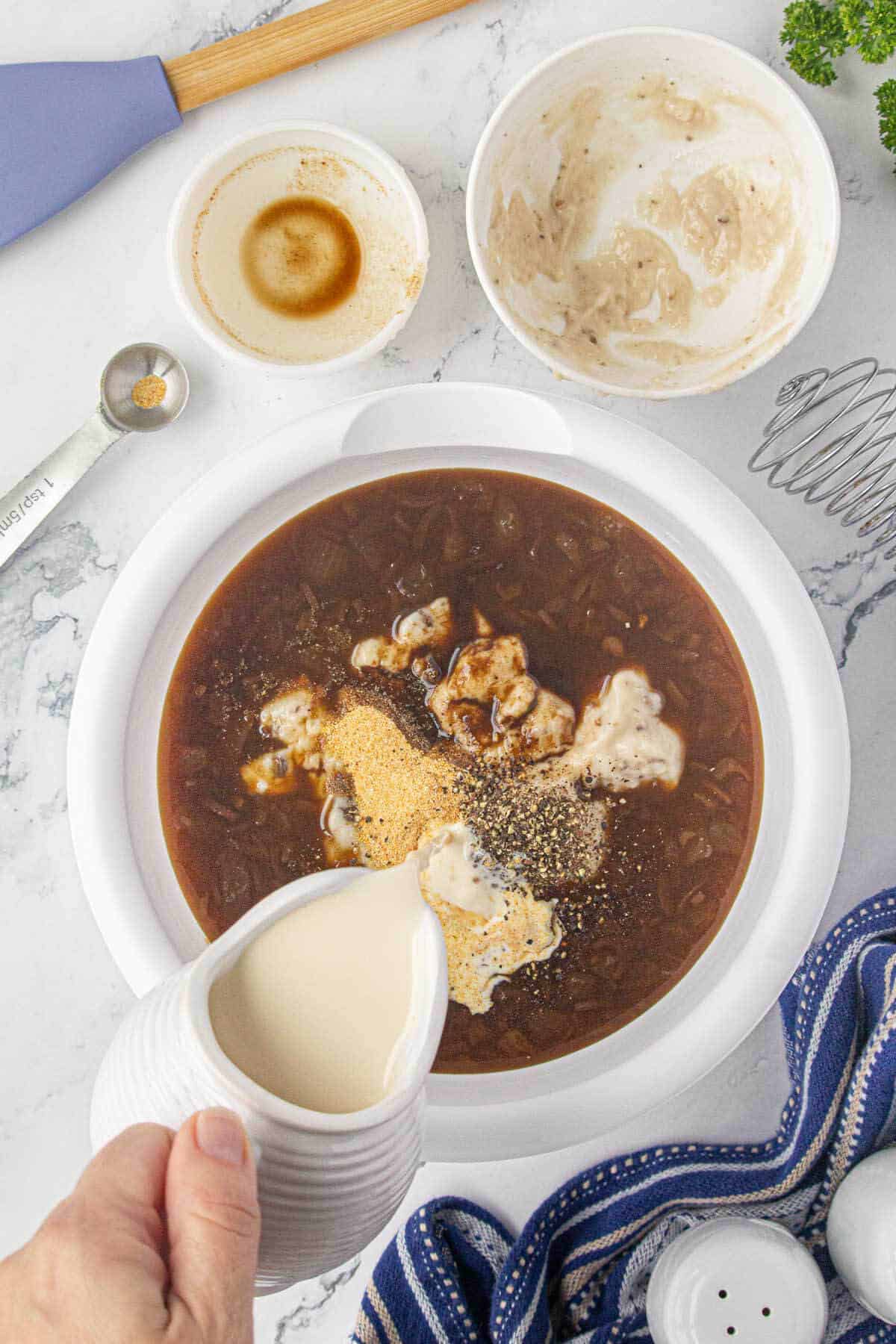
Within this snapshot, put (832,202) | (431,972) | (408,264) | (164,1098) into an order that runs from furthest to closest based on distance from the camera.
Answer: (408,264) < (832,202) < (431,972) < (164,1098)

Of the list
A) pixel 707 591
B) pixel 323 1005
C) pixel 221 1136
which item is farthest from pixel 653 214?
pixel 221 1136

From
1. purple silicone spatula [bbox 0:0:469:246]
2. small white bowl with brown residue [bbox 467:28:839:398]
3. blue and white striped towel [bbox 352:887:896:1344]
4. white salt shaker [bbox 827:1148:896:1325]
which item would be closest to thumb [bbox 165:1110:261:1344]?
blue and white striped towel [bbox 352:887:896:1344]

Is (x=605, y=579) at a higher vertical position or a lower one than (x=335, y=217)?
lower

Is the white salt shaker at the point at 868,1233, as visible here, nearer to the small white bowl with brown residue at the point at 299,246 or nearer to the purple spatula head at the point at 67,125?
the small white bowl with brown residue at the point at 299,246

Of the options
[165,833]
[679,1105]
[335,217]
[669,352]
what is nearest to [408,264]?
[335,217]

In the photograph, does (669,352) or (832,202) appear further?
(669,352)

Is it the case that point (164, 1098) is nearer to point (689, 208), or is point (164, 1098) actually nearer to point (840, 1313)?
point (840, 1313)

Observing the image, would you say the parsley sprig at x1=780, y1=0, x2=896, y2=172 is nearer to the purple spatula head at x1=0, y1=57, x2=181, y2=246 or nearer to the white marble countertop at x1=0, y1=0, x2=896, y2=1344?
the white marble countertop at x1=0, y1=0, x2=896, y2=1344
